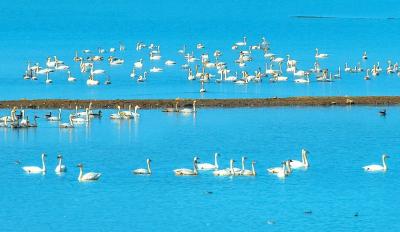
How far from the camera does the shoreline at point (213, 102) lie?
47000 mm

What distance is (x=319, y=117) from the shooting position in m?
45.8

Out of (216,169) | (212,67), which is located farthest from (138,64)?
(216,169)

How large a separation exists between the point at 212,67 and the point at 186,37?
28.0m

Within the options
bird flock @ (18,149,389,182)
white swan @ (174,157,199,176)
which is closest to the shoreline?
bird flock @ (18,149,389,182)

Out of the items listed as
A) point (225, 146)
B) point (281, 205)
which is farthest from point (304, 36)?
point (281, 205)

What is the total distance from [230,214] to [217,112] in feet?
60.3

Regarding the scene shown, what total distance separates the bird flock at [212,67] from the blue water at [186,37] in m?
0.52

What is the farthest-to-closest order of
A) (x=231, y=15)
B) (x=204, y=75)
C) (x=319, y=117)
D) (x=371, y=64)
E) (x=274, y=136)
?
(x=231, y=15), (x=371, y=64), (x=204, y=75), (x=319, y=117), (x=274, y=136)

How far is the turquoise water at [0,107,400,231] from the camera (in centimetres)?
2769

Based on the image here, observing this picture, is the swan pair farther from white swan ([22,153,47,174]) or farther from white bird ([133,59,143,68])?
white bird ([133,59,143,68])

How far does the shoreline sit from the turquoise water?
1.34 meters

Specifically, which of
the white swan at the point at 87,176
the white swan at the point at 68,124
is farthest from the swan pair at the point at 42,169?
the white swan at the point at 68,124

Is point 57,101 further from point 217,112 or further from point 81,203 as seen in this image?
point 81,203

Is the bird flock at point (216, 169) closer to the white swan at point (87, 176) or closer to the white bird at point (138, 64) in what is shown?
the white swan at point (87, 176)
